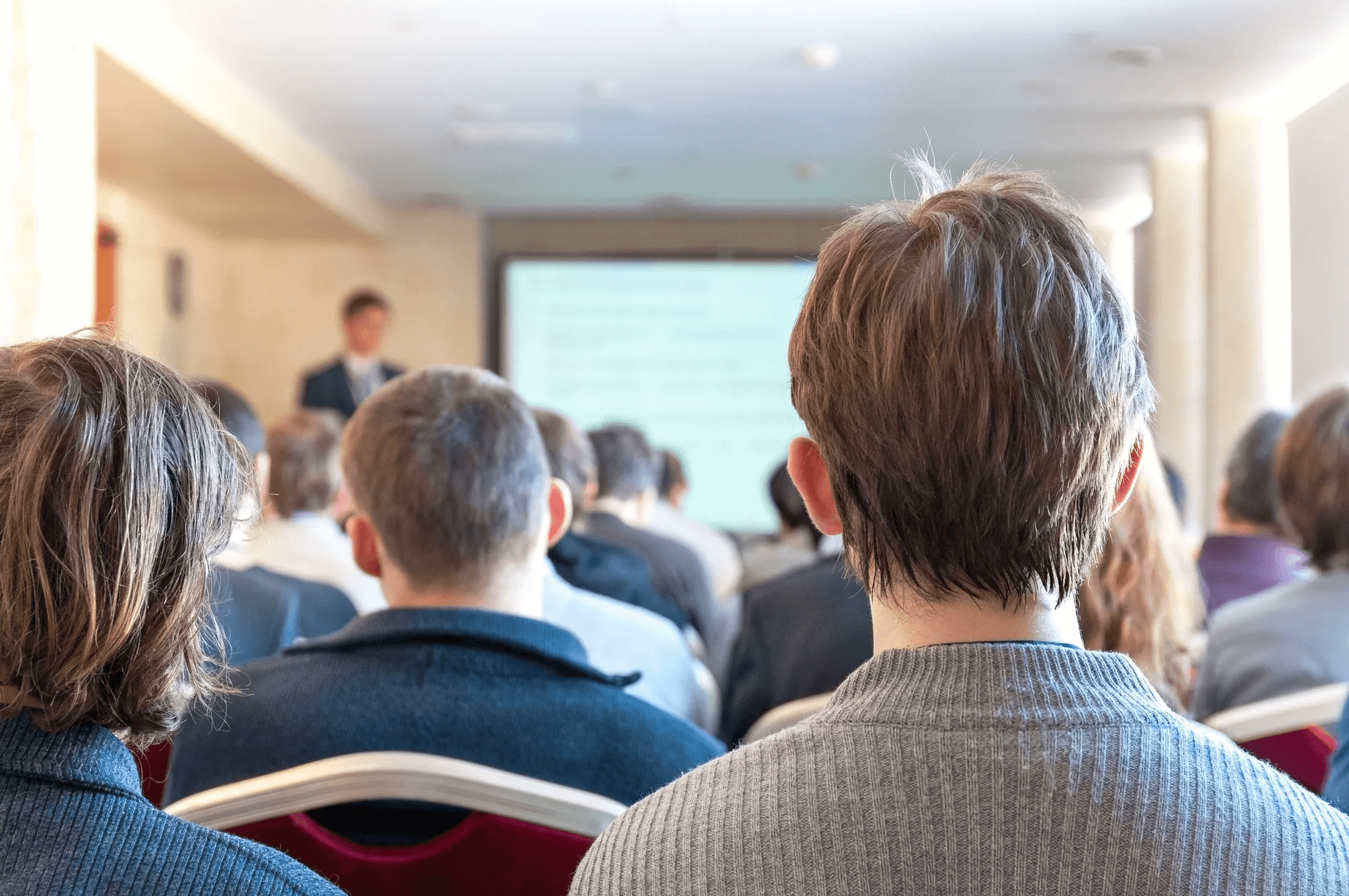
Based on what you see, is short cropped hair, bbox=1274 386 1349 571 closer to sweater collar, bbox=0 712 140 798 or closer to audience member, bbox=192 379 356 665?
audience member, bbox=192 379 356 665

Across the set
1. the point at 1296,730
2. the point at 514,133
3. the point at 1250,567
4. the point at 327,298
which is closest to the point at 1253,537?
the point at 1250,567

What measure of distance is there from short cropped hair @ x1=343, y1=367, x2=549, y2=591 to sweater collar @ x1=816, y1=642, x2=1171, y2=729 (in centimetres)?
98

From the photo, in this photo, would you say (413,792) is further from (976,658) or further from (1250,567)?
(1250,567)

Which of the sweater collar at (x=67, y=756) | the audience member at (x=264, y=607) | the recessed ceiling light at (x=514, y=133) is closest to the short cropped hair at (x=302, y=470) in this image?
the audience member at (x=264, y=607)

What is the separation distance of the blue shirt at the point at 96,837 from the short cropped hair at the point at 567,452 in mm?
2185

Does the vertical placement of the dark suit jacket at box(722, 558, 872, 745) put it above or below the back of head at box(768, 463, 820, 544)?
below

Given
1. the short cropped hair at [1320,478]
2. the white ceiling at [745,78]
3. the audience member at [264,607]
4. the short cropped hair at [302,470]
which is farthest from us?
the white ceiling at [745,78]

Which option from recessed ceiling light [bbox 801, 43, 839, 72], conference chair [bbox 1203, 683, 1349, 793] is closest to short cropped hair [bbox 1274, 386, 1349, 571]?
conference chair [bbox 1203, 683, 1349, 793]

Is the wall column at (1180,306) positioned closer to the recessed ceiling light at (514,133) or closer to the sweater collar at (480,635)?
the recessed ceiling light at (514,133)

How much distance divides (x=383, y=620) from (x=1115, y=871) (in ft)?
3.20

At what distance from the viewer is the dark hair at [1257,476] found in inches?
114

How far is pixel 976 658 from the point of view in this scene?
0.75 metres

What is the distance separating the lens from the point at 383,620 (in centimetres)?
148

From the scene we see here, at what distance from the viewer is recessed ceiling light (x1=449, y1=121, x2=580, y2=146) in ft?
24.5
